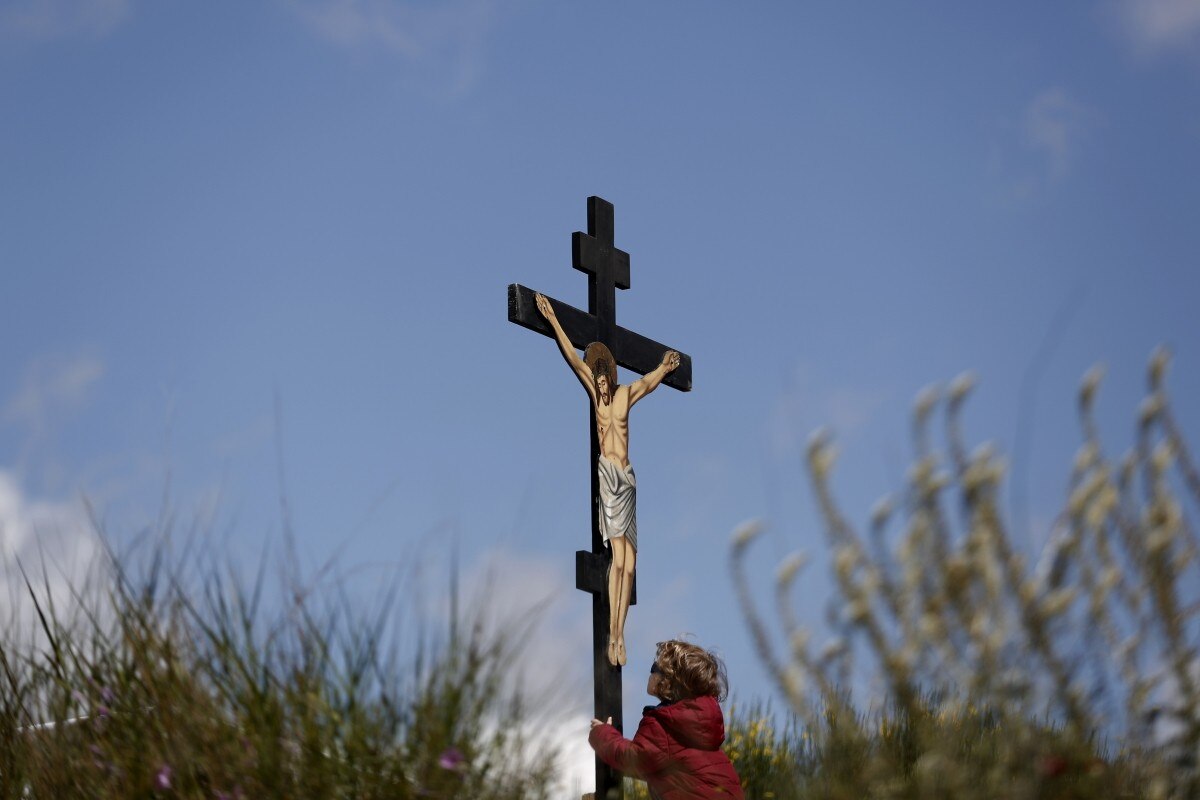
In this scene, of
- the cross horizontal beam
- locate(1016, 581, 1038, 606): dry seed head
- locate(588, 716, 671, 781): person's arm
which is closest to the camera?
locate(1016, 581, 1038, 606): dry seed head

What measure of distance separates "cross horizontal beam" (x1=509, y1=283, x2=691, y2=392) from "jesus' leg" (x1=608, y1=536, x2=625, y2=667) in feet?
4.46

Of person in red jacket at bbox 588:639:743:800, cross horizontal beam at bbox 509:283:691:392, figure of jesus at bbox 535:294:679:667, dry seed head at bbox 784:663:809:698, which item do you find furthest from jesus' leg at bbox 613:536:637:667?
dry seed head at bbox 784:663:809:698

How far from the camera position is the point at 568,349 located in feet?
29.8

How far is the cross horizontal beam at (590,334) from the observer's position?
8.87m

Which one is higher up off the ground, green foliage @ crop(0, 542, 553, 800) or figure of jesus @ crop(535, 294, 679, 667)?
figure of jesus @ crop(535, 294, 679, 667)

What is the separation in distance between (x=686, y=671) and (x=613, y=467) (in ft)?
8.81

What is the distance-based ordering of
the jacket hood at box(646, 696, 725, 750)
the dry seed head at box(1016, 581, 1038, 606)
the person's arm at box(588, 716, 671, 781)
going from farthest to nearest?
the person's arm at box(588, 716, 671, 781) < the jacket hood at box(646, 696, 725, 750) < the dry seed head at box(1016, 581, 1038, 606)

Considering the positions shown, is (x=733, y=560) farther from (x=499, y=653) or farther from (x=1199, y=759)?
(x=499, y=653)

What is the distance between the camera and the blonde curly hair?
6.47 meters

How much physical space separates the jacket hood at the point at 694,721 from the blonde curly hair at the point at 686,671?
5cm

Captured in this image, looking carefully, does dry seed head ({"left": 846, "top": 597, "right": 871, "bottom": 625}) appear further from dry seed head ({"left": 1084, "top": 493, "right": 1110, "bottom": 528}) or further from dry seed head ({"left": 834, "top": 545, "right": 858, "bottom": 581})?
dry seed head ({"left": 1084, "top": 493, "right": 1110, "bottom": 528})

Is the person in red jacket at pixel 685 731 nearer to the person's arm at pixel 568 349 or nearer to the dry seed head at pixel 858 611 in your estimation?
the person's arm at pixel 568 349

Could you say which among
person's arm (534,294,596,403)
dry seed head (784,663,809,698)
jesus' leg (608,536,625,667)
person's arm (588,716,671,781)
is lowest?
dry seed head (784,663,809,698)

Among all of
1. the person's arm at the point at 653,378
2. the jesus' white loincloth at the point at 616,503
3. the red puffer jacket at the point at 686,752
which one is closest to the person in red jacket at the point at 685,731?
the red puffer jacket at the point at 686,752
